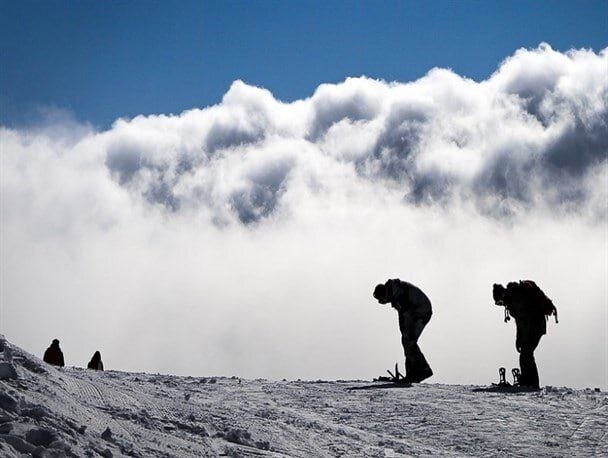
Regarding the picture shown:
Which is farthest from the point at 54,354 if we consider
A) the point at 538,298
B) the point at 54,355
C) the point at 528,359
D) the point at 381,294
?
the point at 538,298

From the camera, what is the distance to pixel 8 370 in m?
9.62

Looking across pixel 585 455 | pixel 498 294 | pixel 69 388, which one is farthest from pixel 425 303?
pixel 69 388

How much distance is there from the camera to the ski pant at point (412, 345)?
19.2m

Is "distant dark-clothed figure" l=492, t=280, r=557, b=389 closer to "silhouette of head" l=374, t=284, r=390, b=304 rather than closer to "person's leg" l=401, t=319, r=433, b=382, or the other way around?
"person's leg" l=401, t=319, r=433, b=382

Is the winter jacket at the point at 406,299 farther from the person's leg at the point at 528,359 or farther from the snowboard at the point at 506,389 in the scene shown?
the snowboard at the point at 506,389

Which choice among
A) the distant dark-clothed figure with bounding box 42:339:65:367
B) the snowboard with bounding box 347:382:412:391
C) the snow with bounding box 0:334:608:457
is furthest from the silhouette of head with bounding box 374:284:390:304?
the distant dark-clothed figure with bounding box 42:339:65:367

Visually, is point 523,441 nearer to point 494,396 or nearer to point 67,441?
point 494,396

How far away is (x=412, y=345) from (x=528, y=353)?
2.64 metres

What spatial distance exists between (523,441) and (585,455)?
98cm

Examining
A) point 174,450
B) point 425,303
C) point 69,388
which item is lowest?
point 174,450

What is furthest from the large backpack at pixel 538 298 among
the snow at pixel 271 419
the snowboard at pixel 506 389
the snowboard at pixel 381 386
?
the snowboard at pixel 381 386

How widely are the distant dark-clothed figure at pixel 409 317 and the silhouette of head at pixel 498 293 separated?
169cm

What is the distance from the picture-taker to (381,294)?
1920cm

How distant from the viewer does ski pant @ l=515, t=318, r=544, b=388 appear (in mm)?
18484
